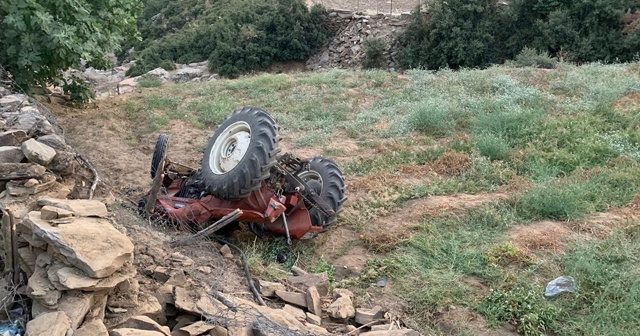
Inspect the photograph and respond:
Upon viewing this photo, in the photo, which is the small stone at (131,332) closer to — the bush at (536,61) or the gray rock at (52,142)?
the gray rock at (52,142)

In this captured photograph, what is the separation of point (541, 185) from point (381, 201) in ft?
6.36

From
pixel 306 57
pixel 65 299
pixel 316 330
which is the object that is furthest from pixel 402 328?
pixel 306 57

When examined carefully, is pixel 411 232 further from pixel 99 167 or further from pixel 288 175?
pixel 99 167

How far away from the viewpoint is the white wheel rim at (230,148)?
527cm

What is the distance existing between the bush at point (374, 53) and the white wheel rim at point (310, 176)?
19.2 meters

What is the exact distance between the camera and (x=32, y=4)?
7.52m

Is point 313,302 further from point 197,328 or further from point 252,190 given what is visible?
point 252,190

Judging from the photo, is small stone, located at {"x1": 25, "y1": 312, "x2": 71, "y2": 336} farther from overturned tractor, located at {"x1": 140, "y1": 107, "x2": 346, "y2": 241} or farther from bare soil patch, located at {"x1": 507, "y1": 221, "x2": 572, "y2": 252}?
bare soil patch, located at {"x1": 507, "y1": 221, "x2": 572, "y2": 252}

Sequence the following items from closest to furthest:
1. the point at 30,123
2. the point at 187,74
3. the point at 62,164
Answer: the point at 62,164 < the point at 30,123 < the point at 187,74

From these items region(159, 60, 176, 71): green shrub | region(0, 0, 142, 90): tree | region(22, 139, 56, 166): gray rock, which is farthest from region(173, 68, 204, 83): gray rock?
region(22, 139, 56, 166): gray rock

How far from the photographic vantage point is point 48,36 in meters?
7.73

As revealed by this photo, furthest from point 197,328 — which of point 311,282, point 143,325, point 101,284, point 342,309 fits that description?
point 311,282

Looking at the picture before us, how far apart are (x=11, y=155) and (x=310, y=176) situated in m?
2.71

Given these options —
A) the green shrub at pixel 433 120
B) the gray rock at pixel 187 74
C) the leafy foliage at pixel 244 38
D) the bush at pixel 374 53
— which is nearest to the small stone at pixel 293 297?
the green shrub at pixel 433 120
